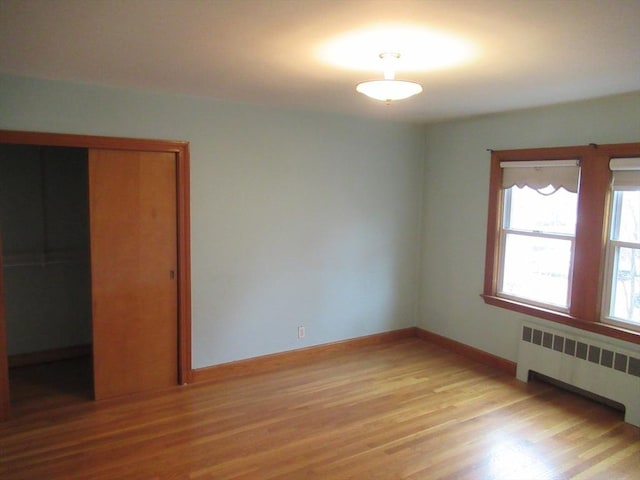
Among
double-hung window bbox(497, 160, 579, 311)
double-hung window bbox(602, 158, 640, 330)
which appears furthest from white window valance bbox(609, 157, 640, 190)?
double-hung window bbox(497, 160, 579, 311)

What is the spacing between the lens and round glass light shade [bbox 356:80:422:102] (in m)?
2.43

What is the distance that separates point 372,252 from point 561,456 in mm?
2619

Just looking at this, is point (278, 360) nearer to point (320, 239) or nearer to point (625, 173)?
point (320, 239)

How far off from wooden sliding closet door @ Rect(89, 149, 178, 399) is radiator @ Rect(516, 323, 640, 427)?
3218 mm

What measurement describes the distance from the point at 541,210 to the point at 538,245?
1.08ft

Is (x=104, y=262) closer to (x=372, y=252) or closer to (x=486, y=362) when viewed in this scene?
(x=372, y=252)

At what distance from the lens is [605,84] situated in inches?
123

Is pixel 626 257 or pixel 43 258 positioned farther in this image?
pixel 43 258

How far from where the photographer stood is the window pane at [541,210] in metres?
3.99

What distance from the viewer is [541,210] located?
167 inches

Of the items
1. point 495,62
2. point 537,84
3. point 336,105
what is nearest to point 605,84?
point 537,84

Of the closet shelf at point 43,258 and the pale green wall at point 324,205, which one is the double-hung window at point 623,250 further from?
the closet shelf at point 43,258

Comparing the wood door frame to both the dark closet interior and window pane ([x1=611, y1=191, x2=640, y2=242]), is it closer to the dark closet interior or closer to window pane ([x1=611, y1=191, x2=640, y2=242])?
the dark closet interior

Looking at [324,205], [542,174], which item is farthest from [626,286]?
[324,205]
